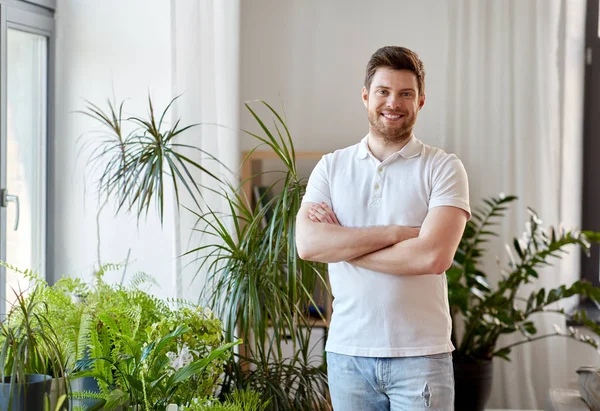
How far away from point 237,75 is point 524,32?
5.63 feet

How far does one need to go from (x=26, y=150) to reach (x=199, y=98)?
90 centimetres

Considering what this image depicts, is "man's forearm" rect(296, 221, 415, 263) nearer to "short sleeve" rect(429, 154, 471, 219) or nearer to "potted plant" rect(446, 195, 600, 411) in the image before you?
"short sleeve" rect(429, 154, 471, 219)

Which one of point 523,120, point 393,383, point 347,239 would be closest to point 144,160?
point 347,239

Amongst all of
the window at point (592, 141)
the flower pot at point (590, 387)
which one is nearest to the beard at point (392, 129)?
the flower pot at point (590, 387)

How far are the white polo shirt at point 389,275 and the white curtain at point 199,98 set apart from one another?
4.58 ft

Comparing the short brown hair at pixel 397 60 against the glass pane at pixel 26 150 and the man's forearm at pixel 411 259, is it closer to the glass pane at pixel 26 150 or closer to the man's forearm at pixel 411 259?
the man's forearm at pixel 411 259

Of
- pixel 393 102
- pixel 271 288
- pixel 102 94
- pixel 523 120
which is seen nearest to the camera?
pixel 393 102

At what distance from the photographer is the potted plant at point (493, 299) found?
4.05 m

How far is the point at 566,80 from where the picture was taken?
14.7 ft

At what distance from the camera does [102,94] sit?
12.8 ft

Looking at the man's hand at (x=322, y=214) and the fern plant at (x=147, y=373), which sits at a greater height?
the man's hand at (x=322, y=214)

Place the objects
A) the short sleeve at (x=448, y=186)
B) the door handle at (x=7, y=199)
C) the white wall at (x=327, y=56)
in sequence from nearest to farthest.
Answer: the short sleeve at (x=448, y=186), the door handle at (x=7, y=199), the white wall at (x=327, y=56)

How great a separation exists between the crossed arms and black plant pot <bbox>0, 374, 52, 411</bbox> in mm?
809

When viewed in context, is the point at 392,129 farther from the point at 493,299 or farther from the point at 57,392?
the point at 493,299
